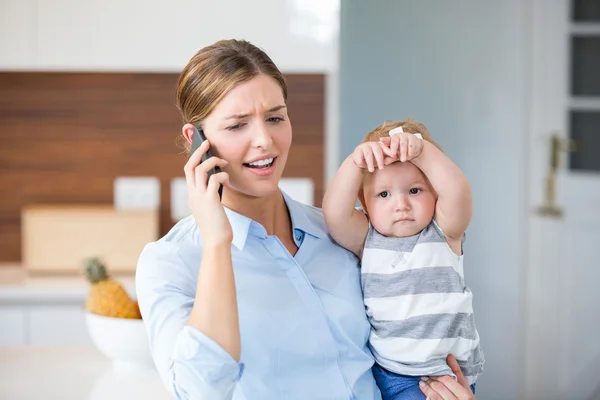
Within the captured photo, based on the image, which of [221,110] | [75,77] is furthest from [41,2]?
[221,110]

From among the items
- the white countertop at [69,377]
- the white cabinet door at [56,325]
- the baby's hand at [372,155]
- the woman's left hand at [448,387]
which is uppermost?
the baby's hand at [372,155]

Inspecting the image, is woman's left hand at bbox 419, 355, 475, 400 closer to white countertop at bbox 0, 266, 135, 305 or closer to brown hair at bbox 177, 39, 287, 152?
brown hair at bbox 177, 39, 287, 152

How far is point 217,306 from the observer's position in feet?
3.90

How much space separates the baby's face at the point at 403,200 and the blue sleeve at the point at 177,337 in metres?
0.39

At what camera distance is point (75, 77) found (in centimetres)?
325

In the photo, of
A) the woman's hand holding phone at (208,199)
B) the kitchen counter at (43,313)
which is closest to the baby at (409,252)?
the woman's hand holding phone at (208,199)

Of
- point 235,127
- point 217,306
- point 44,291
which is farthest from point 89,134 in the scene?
point 217,306

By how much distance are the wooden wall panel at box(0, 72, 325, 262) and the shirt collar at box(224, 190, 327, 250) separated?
163 cm

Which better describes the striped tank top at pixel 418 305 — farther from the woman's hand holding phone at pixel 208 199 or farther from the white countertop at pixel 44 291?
the white countertop at pixel 44 291

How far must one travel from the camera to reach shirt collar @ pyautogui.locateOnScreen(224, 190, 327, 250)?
143 centimetres

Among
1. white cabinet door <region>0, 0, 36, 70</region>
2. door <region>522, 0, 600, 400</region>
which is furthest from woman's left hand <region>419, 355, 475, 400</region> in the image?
door <region>522, 0, 600, 400</region>

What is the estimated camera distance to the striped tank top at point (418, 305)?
1.42 meters

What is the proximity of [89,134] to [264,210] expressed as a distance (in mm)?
1931

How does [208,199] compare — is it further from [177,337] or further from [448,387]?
[448,387]
